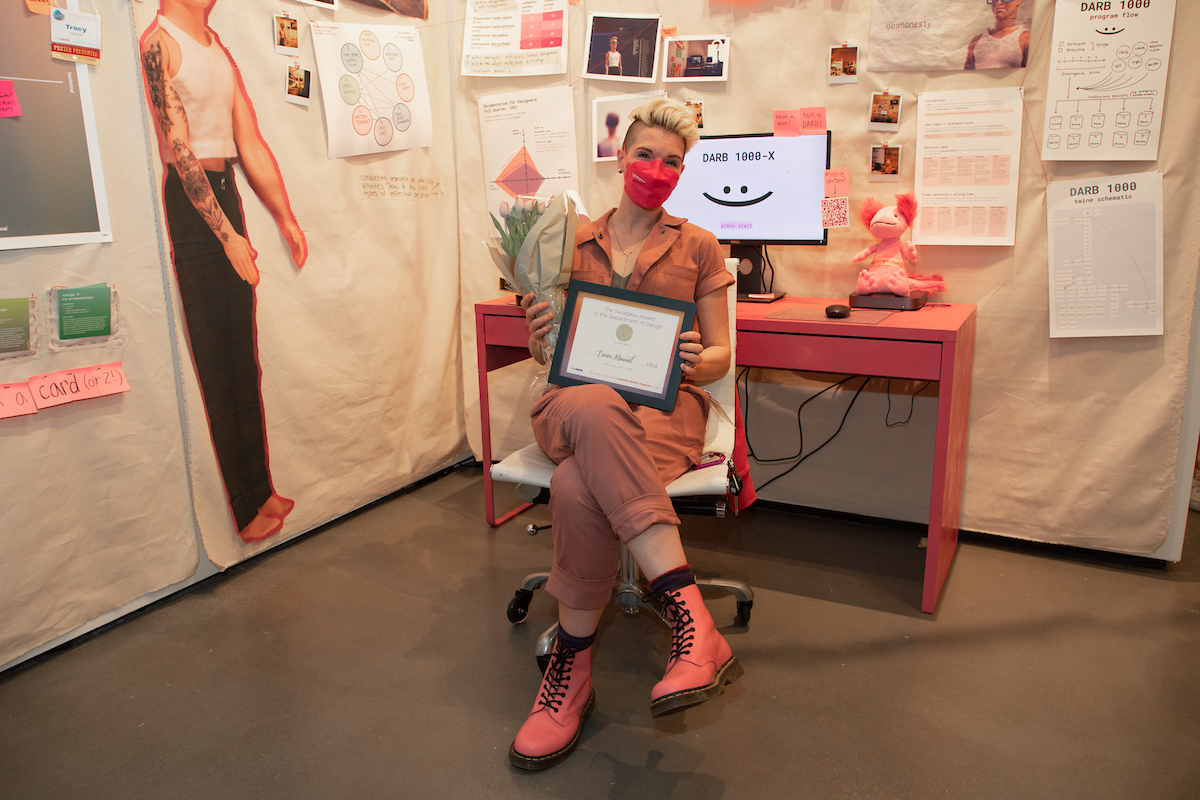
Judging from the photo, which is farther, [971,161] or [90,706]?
[971,161]

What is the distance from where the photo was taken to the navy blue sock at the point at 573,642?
1498mm

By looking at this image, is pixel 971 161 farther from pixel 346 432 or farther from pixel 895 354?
pixel 346 432

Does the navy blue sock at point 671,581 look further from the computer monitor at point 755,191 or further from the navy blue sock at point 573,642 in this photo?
the computer monitor at point 755,191

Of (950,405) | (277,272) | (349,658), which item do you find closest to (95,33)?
(277,272)

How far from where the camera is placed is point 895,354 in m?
1.87

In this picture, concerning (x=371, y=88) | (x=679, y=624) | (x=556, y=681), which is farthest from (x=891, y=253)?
(x=371, y=88)

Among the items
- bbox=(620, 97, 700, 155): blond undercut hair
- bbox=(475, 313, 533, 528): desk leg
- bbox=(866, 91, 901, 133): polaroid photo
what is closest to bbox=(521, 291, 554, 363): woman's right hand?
bbox=(620, 97, 700, 155): blond undercut hair

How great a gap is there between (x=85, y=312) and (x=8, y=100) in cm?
45

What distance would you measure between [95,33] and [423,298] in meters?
1.24

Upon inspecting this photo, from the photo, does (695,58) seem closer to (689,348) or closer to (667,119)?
(667,119)

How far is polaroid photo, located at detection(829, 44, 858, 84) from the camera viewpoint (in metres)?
2.21

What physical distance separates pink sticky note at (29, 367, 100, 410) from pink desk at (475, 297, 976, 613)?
1555 mm

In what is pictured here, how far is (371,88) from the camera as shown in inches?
95.4

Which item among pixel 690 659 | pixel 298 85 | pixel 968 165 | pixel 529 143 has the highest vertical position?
pixel 298 85
